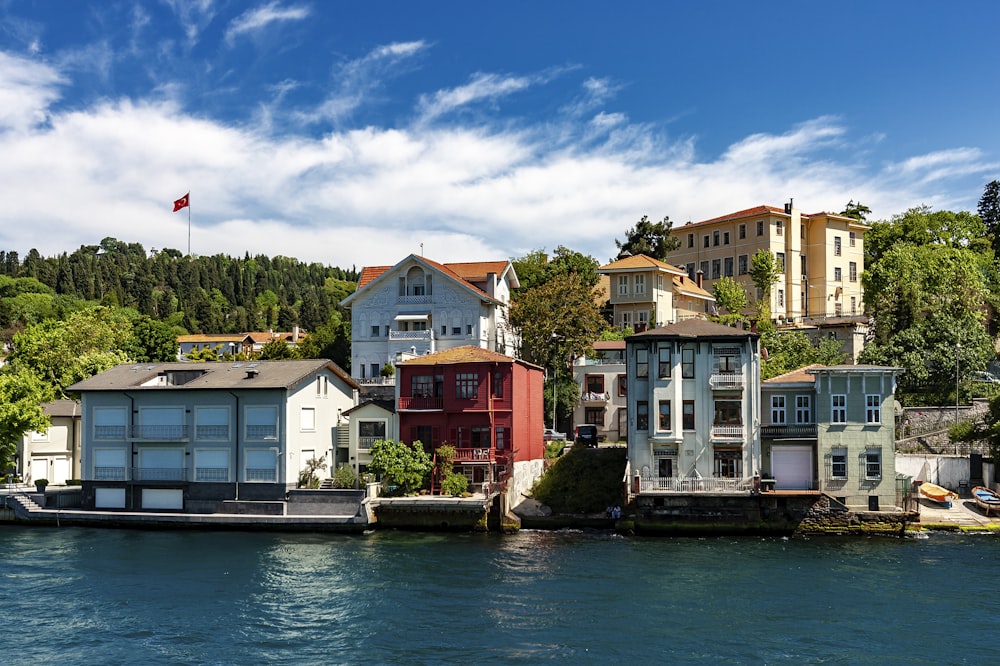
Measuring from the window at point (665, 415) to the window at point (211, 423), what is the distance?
23.9 m

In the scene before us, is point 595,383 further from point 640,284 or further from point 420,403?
point 420,403

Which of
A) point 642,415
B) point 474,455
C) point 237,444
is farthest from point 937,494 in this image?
point 237,444

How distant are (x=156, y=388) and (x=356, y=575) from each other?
70.3ft

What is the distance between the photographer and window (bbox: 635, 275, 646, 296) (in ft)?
271

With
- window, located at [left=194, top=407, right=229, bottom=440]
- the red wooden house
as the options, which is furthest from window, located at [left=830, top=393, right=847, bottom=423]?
window, located at [left=194, top=407, right=229, bottom=440]

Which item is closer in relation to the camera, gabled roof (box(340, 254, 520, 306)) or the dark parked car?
the dark parked car

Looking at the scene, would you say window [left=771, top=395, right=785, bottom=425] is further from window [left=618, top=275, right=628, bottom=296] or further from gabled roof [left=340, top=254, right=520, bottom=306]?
window [left=618, top=275, right=628, bottom=296]

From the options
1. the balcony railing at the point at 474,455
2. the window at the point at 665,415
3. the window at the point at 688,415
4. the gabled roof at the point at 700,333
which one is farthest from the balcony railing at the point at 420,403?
the window at the point at 688,415

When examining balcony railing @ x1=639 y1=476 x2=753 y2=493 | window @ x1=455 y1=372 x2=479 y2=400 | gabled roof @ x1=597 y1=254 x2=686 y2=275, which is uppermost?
gabled roof @ x1=597 y1=254 x2=686 y2=275

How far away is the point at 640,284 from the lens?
8275cm

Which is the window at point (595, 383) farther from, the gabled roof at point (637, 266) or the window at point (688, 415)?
the window at point (688, 415)

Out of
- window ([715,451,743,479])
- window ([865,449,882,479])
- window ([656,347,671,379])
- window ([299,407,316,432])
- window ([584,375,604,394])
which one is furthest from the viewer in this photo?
window ([584,375,604,394])

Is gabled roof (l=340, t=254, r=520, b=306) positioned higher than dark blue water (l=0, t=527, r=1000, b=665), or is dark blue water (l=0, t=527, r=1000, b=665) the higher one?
gabled roof (l=340, t=254, r=520, b=306)

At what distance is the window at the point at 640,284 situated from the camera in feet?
271
